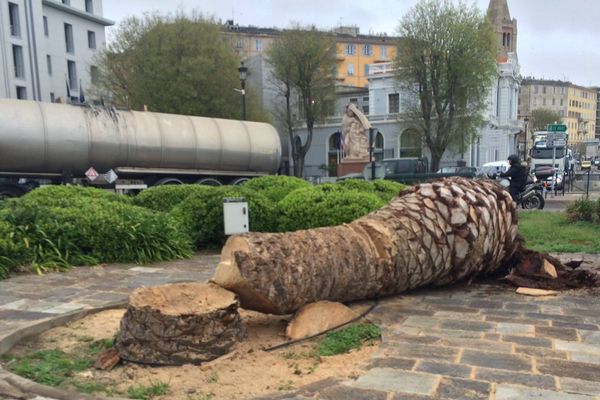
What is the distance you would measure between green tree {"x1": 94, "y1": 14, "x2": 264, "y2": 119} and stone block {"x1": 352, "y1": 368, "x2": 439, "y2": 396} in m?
30.2

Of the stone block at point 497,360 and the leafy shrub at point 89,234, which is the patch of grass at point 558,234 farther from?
the leafy shrub at point 89,234

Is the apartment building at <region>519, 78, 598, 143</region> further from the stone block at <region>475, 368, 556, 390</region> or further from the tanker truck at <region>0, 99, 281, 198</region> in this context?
the stone block at <region>475, 368, 556, 390</region>

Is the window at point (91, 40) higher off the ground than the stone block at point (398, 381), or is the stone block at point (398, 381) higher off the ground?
the window at point (91, 40)

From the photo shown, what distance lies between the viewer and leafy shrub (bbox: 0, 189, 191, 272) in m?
6.46

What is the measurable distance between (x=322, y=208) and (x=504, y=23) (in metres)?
74.0

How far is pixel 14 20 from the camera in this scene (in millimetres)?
38312

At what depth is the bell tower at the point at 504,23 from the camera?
67.8 meters

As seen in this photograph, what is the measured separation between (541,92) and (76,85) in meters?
106

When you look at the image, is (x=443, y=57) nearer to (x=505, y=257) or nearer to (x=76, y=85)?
(x=505, y=257)

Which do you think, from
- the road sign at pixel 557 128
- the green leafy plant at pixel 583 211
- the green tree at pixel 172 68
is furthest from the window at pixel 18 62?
the green leafy plant at pixel 583 211

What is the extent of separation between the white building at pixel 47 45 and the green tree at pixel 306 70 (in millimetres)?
14412

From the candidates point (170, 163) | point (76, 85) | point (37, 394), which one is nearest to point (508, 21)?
point (76, 85)

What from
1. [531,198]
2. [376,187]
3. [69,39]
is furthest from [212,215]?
[69,39]

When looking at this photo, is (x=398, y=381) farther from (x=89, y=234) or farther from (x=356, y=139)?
(x=356, y=139)
